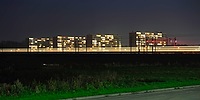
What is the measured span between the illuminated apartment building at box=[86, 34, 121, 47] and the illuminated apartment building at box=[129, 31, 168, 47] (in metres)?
2.55

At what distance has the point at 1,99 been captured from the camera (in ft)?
58.5

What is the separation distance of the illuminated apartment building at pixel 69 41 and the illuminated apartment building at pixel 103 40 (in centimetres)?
112

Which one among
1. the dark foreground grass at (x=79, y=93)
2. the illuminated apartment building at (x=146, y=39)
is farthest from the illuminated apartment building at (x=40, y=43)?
the dark foreground grass at (x=79, y=93)

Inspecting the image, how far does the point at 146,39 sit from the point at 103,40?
9282mm

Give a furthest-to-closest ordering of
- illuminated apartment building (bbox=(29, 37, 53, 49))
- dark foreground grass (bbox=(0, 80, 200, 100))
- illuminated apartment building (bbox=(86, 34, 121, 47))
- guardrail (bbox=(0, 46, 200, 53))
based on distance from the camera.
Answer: illuminated apartment building (bbox=(29, 37, 53, 49)), illuminated apartment building (bbox=(86, 34, 121, 47)), guardrail (bbox=(0, 46, 200, 53)), dark foreground grass (bbox=(0, 80, 200, 100))

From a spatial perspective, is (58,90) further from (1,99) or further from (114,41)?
(114,41)

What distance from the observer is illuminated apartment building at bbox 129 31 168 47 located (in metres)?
63.8

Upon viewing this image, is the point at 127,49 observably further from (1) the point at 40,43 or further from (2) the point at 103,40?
(1) the point at 40,43

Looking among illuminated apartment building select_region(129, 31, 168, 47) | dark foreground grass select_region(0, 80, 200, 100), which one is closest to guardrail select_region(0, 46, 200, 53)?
illuminated apartment building select_region(129, 31, 168, 47)

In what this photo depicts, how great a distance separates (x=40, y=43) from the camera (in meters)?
72.8

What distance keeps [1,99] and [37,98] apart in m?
1.65

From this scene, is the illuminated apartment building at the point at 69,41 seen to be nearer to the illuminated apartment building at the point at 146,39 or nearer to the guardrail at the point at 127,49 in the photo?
the guardrail at the point at 127,49

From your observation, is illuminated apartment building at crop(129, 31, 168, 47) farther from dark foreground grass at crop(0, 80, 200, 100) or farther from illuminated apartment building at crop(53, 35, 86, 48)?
dark foreground grass at crop(0, 80, 200, 100)

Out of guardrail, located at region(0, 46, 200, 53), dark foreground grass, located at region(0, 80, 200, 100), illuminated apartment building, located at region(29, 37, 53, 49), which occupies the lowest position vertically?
dark foreground grass, located at region(0, 80, 200, 100)
